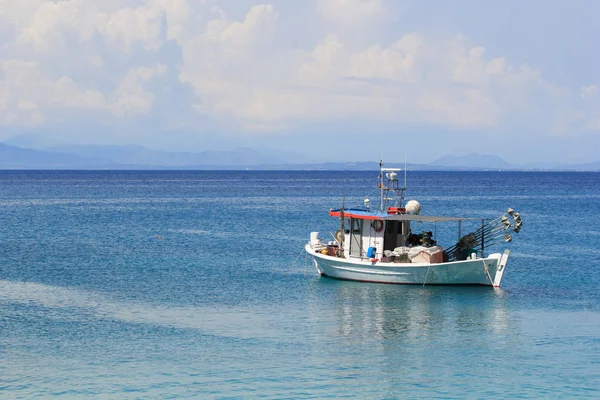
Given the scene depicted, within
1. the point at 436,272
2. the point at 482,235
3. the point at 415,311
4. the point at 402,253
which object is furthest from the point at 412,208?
the point at 415,311

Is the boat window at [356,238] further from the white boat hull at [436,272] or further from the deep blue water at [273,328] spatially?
the deep blue water at [273,328]

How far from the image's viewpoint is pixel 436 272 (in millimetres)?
43406

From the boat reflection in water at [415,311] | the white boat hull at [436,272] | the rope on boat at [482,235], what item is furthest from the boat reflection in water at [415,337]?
the rope on boat at [482,235]

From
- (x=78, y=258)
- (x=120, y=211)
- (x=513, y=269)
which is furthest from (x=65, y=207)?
(x=513, y=269)

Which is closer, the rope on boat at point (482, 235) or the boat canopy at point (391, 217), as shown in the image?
the rope on boat at point (482, 235)

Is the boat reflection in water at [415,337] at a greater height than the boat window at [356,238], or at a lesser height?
lesser

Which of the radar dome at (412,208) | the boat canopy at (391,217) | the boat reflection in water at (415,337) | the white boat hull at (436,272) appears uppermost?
the radar dome at (412,208)

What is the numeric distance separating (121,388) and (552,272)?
32058mm

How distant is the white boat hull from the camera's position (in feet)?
141

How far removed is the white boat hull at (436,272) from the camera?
42938 mm

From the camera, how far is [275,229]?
3142 inches

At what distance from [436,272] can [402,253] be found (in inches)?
83.6

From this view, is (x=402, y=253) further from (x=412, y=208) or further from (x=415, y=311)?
(x=415, y=311)

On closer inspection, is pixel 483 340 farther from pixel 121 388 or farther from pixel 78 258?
pixel 78 258
